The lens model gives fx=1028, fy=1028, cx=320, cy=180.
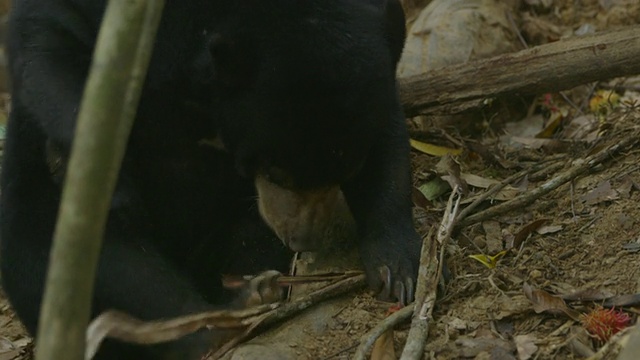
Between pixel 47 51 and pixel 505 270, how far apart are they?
2.04 meters

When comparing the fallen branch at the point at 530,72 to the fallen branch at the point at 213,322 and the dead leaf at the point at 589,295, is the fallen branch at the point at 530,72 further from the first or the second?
the dead leaf at the point at 589,295

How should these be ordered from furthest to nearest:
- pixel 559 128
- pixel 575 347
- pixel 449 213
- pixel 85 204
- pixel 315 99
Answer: pixel 559 128 → pixel 449 213 → pixel 315 99 → pixel 575 347 → pixel 85 204

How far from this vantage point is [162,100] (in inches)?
169

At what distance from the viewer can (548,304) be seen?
145 inches

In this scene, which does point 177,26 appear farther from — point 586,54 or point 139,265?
point 586,54

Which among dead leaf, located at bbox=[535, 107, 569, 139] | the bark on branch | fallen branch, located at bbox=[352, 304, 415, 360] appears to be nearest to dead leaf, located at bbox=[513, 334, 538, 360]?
fallen branch, located at bbox=[352, 304, 415, 360]

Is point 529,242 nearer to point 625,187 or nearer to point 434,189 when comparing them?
point 625,187

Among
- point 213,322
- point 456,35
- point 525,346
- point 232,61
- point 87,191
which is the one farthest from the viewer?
point 456,35

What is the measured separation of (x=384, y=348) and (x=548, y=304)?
24.2 inches

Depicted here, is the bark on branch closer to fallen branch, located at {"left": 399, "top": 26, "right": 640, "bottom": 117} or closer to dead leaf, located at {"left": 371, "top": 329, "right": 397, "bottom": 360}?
dead leaf, located at {"left": 371, "top": 329, "right": 397, "bottom": 360}

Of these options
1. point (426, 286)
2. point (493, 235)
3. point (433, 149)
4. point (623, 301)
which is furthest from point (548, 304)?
point (433, 149)

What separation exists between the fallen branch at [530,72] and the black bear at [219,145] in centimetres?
77

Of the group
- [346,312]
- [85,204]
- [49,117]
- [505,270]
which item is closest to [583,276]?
[505,270]

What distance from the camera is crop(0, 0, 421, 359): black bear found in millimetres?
3855
